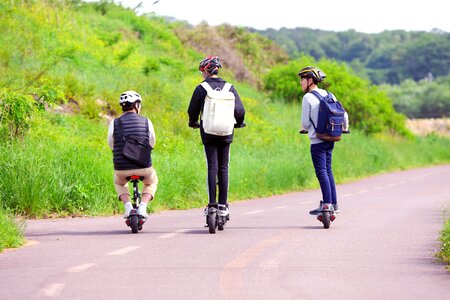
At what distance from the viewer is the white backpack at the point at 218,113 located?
14.1 meters

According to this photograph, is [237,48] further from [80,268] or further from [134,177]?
[80,268]

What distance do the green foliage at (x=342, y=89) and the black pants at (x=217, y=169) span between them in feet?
103

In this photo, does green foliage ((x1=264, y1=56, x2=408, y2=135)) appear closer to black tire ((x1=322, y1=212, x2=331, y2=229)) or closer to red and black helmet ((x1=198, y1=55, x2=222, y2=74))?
black tire ((x1=322, y1=212, x2=331, y2=229))

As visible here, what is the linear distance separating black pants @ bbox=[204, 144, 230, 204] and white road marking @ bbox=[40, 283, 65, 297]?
202 inches

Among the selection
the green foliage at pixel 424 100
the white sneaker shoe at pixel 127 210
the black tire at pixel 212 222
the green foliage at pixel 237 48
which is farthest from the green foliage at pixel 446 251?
the green foliage at pixel 424 100

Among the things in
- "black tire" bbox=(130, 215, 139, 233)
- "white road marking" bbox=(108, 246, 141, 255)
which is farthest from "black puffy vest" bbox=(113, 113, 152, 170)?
"white road marking" bbox=(108, 246, 141, 255)

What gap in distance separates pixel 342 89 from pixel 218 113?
33004 mm

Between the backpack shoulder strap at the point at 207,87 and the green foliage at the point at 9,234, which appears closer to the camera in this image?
the green foliage at the point at 9,234

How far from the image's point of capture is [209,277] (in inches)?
388

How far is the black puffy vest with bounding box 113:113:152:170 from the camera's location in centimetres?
1407

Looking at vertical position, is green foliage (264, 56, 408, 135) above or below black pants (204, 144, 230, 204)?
above

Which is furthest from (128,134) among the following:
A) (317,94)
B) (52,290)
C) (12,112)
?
(12,112)

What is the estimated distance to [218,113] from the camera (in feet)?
46.4

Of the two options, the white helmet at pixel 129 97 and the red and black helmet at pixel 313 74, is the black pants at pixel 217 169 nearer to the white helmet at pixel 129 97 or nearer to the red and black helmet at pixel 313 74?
the white helmet at pixel 129 97
